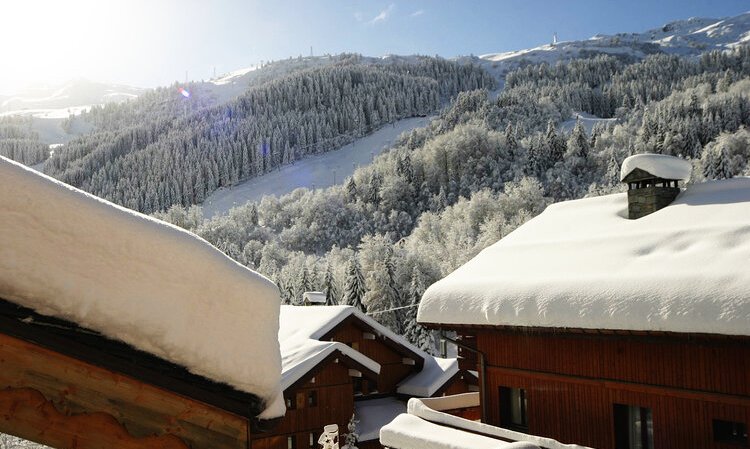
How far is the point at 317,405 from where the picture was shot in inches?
703

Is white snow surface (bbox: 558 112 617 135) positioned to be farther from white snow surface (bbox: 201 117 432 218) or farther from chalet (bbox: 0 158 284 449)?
chalet (bbox: 0 158 284 449)

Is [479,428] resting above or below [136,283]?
below

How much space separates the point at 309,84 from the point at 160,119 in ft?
161

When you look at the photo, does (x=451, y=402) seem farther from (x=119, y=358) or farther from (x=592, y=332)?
(x=119, y=358)

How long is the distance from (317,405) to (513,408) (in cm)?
825

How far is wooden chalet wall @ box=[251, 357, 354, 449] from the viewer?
17.1 m

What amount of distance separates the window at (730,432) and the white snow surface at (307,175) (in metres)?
110

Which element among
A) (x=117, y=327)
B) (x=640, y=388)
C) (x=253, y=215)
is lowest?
(x=253, y=215)

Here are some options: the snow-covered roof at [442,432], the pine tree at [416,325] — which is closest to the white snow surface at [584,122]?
the pine tree at [416,325]

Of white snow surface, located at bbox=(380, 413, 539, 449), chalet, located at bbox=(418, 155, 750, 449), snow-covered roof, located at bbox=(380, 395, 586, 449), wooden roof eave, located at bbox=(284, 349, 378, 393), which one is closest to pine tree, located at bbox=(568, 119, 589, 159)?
wooden roof eave, located at bbox=(284, 349, 378, 393)

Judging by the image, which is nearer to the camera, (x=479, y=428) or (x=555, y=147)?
(x=479, y=428)

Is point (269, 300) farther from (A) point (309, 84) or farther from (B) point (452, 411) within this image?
(A) point (309, 84)

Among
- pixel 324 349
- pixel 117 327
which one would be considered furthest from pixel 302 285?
pixel 117 327

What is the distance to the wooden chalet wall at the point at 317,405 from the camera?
17.1 metres
